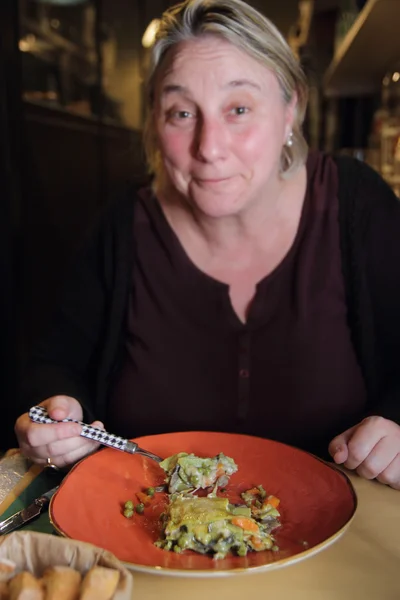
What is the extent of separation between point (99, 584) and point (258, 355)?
2.50 ft

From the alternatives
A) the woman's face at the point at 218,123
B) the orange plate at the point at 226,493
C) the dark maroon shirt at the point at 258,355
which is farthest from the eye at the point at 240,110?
the orange plate at the point at 226,493

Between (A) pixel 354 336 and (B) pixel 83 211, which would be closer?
(A) pixel 354 336

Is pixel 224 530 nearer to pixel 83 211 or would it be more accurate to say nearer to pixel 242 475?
pixel 242 475

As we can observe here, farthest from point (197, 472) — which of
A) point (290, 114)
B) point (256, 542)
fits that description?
point (290, 114)

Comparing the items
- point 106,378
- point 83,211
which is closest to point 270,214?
point 106,378

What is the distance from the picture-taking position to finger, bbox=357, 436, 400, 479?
0.89 meters

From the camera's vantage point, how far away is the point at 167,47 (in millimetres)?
1204

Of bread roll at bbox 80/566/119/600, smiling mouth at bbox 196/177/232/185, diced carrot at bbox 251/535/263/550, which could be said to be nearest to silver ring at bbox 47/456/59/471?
diced carrot at bbox 251/535/263/550

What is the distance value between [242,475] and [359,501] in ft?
0.56

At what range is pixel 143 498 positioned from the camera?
854mm

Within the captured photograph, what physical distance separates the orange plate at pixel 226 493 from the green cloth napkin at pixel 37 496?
5 cm

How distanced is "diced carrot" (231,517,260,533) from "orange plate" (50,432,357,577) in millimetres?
30

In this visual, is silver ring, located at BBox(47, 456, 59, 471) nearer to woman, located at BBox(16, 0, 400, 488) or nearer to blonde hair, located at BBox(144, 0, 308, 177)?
woman, located at BBox(16, 0, 400, 488)

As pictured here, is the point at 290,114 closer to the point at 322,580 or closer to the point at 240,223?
the point at 240,223
